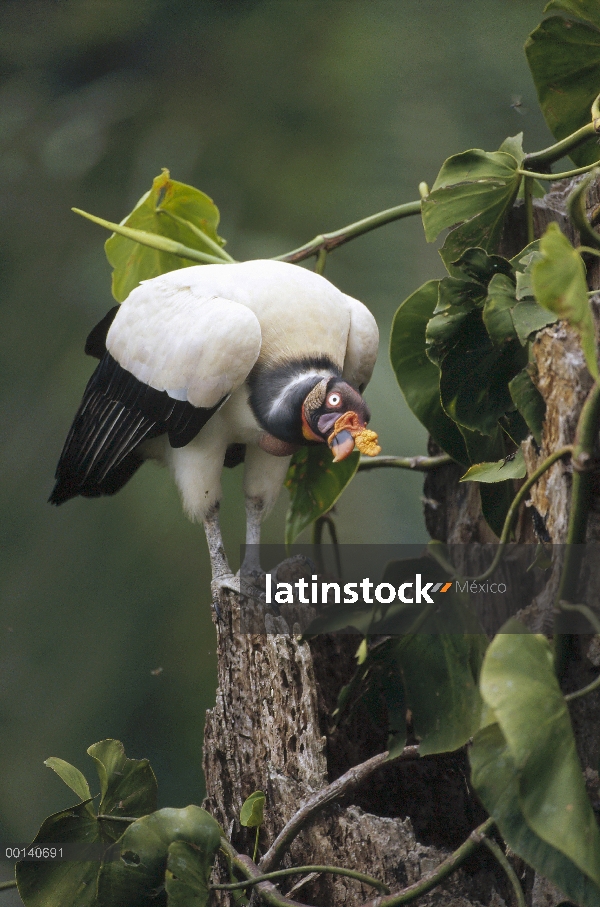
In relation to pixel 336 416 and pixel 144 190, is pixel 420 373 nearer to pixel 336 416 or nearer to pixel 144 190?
pixel 336 416

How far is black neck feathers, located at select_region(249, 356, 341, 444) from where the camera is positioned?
1.55 meters

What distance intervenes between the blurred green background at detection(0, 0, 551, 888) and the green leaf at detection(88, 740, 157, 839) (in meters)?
1.51

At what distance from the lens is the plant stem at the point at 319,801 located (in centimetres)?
117

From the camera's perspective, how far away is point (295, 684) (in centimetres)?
132

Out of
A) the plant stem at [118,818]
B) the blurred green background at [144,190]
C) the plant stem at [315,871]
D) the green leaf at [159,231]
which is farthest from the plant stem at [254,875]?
the blurred green background at [144,190]

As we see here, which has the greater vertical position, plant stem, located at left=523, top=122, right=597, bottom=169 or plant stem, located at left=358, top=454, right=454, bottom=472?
plant stem, located at left=523, top=122, right=597, bottom=169

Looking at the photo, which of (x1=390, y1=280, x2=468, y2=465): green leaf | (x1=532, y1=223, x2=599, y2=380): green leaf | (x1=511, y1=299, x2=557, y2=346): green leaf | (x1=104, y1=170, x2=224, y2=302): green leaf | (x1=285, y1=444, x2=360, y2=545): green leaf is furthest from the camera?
(x1=104, y1=170, x2=224, y2=302): green leaf

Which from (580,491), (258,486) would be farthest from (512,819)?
(258,486)

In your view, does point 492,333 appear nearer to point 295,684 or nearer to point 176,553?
point 295,684

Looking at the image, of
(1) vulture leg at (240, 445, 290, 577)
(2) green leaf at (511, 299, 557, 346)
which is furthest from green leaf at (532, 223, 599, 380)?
(1) vulture leg at (240, 445, 290, 577)

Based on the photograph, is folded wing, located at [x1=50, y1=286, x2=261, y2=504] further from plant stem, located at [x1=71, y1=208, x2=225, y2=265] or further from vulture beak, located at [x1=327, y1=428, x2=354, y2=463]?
vulture beak, located at [x1=327, y1=428, x2=354, y2=463]

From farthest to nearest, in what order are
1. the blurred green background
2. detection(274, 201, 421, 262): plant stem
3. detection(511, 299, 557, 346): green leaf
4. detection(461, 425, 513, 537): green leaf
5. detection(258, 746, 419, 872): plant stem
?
the blurred green background → detection(274, 201, 421, 262): plant stem → detection(461, 425, 513, 537): green leaf → detection(258, 746, 419, 872): plant stem → detection(511, 299, 557, 346): green leaf

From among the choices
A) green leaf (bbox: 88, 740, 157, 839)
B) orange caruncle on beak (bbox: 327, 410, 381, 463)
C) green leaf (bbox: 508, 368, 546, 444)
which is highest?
orange caruncle on beak (bbox: 327, 410, 381, 463)

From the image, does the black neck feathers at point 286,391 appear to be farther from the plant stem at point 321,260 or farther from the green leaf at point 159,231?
the green leaf at point 159,231
